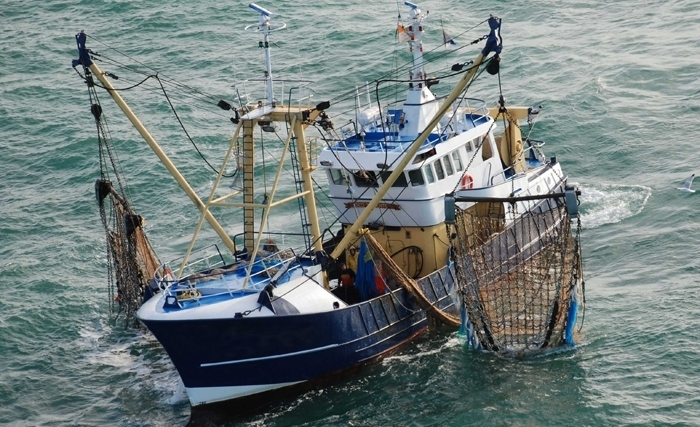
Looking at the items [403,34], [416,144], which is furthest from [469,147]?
[416,144]

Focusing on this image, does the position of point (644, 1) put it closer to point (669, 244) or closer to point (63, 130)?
point (669, 244)

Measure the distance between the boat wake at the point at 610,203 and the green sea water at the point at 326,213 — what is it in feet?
0.24

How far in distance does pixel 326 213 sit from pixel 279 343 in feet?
39.0

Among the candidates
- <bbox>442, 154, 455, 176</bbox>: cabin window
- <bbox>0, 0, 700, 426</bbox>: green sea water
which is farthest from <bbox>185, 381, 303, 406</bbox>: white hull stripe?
<bbox>442, 154, 455, 176</bbox>: cabin window

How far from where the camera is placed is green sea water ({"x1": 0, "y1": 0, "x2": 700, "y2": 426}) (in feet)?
83.0

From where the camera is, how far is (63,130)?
4406 centimetres

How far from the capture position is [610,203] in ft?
116

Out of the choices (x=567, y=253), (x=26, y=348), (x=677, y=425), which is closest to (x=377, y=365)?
(x=567, y=253)

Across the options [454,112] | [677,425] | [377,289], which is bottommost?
[677,425]

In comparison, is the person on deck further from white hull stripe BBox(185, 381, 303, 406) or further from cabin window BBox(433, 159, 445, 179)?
white hull stripe BBox(185, 381, 303, 406)

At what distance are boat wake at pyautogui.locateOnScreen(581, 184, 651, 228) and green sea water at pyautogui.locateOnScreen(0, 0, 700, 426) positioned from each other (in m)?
0.07

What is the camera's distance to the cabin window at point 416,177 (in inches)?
1102

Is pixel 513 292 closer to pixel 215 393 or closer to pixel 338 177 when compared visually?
pixel 338 177

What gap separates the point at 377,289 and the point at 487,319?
9.13ft
